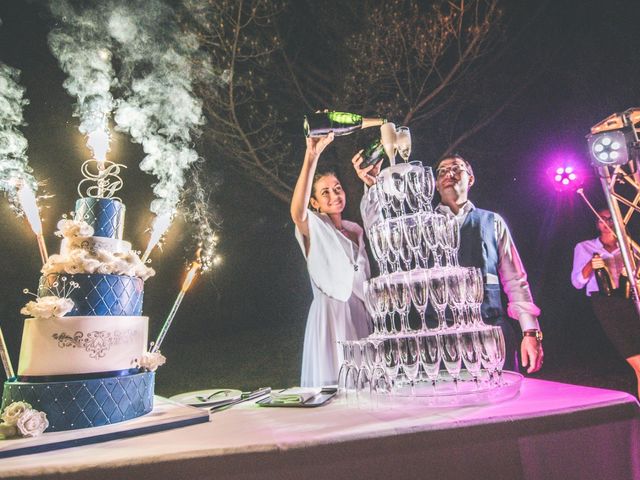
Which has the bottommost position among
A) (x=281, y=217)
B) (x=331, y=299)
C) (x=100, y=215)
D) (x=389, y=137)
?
(x=331, y=299)

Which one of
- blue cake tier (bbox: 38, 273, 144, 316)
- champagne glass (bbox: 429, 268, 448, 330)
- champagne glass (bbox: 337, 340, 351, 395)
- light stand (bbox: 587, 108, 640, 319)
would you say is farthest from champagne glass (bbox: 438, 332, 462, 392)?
light stand (bbox: 587, 108, 640, 319)

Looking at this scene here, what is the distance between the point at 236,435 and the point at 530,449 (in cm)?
88

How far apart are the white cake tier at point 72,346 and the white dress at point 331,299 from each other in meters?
1.53

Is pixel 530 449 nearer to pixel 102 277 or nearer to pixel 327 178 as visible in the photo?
pixel 102 277

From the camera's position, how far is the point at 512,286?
2.83 meters

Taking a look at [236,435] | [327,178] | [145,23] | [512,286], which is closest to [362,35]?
[145,23]

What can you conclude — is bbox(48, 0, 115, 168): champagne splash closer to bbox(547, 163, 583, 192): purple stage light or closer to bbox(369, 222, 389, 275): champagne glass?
bbox(369, 222, 389, 275): champagne glass

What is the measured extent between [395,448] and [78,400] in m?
1.10

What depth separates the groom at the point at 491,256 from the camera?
8.61 ft

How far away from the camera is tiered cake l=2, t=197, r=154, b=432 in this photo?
1.43 m

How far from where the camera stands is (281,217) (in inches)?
372

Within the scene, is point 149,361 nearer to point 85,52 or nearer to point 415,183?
point 415,183

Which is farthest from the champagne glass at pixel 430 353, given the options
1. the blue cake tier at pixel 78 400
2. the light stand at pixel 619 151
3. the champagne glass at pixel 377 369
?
the light stand at pixel 619 151

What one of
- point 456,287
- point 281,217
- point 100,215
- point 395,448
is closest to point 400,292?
point 456,287
